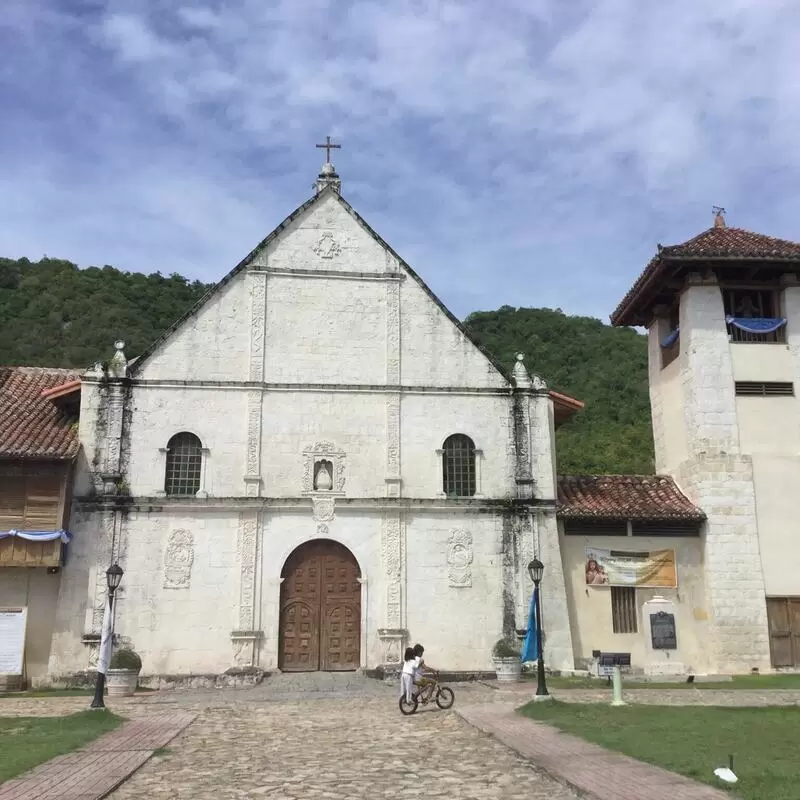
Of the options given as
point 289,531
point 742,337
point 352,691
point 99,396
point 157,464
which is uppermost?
point 742,337

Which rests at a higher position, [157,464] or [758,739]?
[157,464]

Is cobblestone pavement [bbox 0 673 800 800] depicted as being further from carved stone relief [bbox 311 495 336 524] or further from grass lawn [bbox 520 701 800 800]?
carved stone relief [bbox 311 495 336 524]

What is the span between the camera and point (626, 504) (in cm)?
2330

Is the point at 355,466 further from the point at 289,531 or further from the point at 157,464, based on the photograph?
the point at 157,464

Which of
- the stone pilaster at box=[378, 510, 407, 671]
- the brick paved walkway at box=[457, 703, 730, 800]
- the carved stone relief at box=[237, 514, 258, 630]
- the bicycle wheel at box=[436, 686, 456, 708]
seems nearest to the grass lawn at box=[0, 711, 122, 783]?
the bicycle wheel at box=[436, 686, 456, 708]

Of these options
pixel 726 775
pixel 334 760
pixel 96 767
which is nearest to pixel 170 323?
pixel 96 767

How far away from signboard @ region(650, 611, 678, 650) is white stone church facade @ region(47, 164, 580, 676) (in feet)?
7.08

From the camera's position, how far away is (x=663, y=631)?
20.6 m

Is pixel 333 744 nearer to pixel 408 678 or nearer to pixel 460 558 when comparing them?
pixel 408 678

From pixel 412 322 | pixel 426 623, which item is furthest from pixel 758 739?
pixel 412 322

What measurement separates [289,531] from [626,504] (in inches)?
363

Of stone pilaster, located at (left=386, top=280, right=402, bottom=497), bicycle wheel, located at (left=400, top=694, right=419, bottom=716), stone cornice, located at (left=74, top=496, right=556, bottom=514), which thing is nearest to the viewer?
bicycle wheel, located at (left=400, top=694, right=419, bottom=716)

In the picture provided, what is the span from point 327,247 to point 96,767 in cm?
1641

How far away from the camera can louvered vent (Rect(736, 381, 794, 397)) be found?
918 inches
